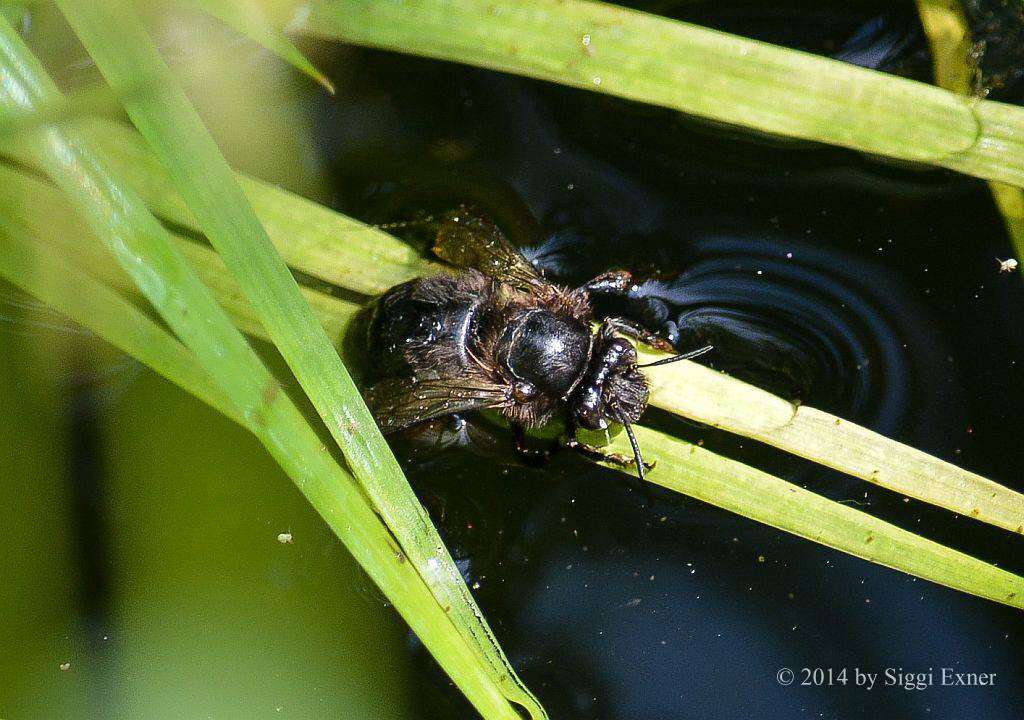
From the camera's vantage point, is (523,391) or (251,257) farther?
(523,391)

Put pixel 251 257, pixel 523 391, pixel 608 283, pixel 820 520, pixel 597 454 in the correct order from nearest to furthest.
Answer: pixel 251 257, pixel 820 520, pixel 523 391, pixel 597 454, pixel 608 283

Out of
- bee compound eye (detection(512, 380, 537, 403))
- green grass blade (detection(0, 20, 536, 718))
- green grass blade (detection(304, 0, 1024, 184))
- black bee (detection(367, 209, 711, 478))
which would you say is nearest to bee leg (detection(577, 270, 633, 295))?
black bee (detection(367, 209, 711, 478))

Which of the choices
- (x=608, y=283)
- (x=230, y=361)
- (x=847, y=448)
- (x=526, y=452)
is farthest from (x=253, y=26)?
(x=847, y=448)

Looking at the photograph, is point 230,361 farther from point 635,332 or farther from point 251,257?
point 635,332

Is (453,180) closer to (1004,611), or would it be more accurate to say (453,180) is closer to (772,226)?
(772,226)

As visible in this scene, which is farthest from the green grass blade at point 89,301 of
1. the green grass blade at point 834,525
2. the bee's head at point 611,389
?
the green grass blade at point 834,525
